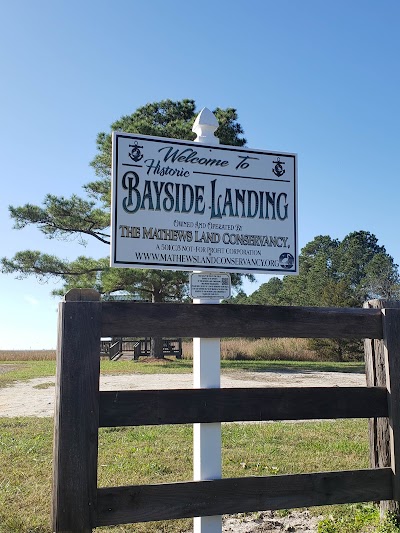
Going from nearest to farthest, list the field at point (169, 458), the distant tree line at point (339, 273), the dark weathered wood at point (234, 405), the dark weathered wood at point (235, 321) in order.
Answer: the dark weathered wood at point (234, 405) < the dark weathered wood at point (235, 321) < the field at point (169, 458) < the distant tree line at point (339, 273)

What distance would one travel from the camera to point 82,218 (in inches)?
971

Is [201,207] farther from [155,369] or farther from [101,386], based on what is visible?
[155,369]

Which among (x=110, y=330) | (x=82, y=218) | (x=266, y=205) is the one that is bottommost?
(x=110, y=330)

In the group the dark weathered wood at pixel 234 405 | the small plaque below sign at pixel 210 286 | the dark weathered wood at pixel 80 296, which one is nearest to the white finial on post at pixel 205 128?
the small plaque below sign at pixel 210 286

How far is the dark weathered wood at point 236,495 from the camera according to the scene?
2.78 metres

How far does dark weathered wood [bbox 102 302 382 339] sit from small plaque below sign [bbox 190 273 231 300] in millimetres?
348

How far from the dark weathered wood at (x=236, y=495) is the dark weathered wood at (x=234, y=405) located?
1.10ft

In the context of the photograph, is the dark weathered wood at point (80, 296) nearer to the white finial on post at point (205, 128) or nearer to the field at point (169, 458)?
the white finial on post at point (205, 128)

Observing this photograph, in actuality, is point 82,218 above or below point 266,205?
above

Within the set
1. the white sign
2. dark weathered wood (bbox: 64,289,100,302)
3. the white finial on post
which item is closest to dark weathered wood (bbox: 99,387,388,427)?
dark weathered wood (bbox: 64,289,100,302)

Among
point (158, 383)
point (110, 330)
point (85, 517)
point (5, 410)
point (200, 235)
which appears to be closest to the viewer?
point (85, 517)

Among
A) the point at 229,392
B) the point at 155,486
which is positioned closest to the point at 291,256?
the point at 229,392

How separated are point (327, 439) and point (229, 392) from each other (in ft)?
14.8

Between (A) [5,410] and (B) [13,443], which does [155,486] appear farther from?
(A) [5,410]
